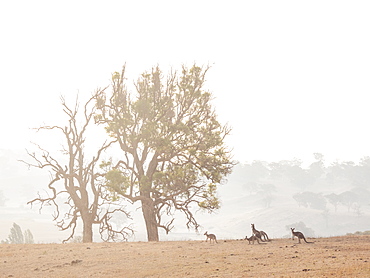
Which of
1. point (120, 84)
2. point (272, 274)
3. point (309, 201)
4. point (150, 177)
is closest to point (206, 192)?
point (150, 177)

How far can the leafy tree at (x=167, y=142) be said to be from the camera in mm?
30000

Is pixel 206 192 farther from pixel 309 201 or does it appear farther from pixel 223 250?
pixel 309 201

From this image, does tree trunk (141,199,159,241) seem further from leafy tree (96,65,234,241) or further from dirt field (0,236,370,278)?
dirt field (0,236,370,278)

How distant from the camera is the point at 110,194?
30531 mm

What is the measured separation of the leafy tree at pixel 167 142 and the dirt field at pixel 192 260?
24.1 ft

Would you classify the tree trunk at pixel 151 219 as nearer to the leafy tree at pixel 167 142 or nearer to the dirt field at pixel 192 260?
the leafy tree at pixel 167 142

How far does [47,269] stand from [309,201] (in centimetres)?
15701

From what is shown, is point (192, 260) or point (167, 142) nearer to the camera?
point (192, 260)

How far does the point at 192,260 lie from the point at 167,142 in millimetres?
13188

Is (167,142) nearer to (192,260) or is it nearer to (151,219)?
(151,219)

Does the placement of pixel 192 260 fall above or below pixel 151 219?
below

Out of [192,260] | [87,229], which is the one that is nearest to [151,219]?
[87,229]

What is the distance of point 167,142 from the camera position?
2938 centimetres

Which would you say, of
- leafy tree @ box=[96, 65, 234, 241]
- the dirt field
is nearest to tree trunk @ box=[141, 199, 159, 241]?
leafy tree @ box=[96, 65, 234, 241]
